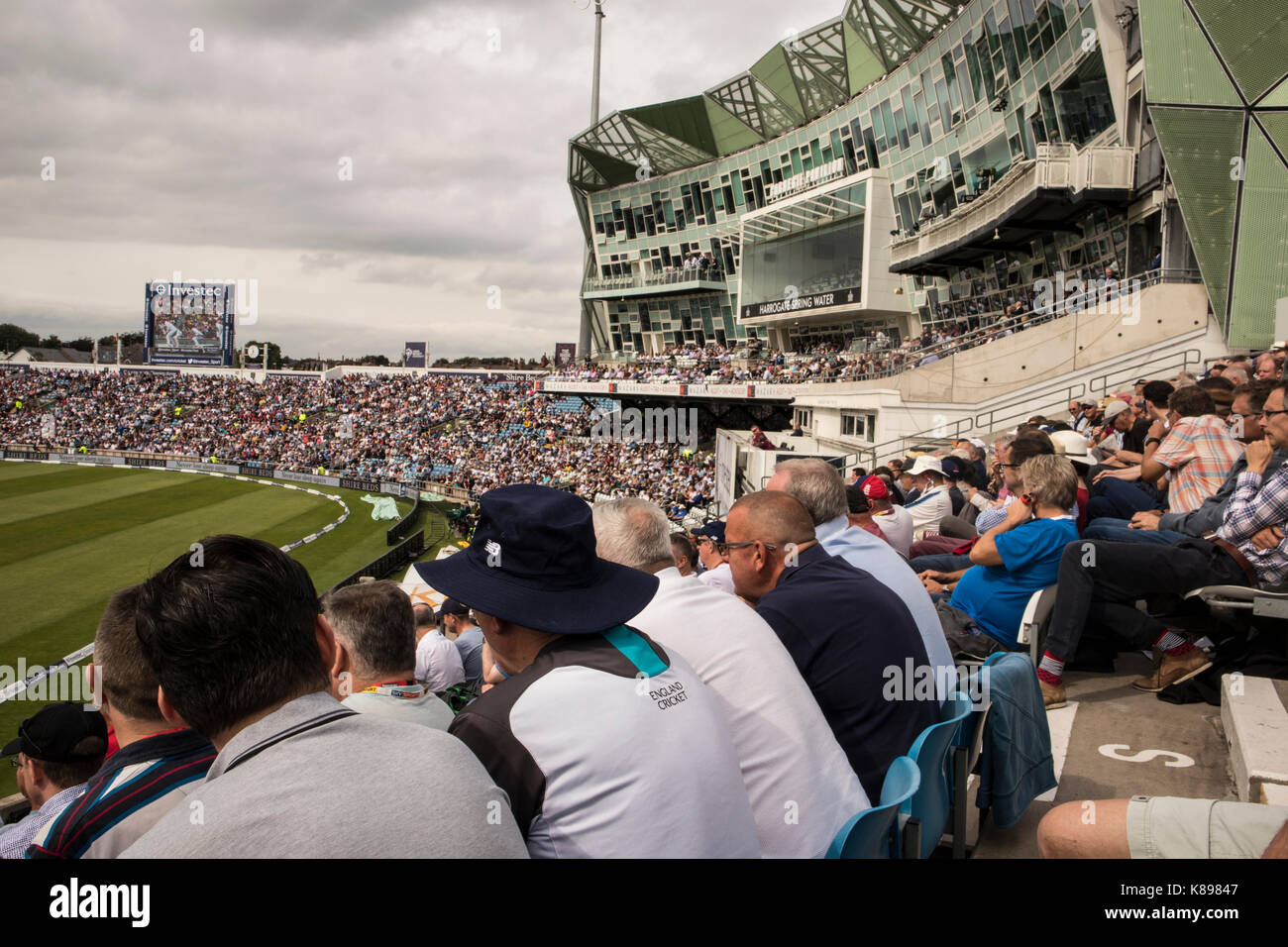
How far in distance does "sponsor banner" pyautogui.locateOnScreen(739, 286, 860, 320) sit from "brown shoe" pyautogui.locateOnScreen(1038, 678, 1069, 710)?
35.7 meters

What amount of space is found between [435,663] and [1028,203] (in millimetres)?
23564

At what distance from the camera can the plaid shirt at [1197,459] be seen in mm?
6242

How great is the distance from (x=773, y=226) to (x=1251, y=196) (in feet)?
96.5

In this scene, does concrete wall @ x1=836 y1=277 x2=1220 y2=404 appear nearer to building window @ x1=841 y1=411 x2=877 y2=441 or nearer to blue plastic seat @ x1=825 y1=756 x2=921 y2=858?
building window @ x1=841 y1=411 x2=877 y2=441

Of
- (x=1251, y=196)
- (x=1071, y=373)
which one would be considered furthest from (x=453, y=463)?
(x=1251, y=196)

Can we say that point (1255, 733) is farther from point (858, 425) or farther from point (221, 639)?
point (858, 425)

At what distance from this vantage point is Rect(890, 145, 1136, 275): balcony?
869 inches

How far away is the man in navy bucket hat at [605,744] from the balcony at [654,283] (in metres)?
50.8

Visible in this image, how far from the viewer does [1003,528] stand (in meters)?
5.24

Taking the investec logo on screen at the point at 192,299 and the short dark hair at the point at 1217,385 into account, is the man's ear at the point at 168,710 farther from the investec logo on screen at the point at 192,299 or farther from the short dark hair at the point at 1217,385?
the investec logo on screen at the point at 192,299

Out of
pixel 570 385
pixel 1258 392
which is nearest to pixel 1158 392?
pixel 1258 392

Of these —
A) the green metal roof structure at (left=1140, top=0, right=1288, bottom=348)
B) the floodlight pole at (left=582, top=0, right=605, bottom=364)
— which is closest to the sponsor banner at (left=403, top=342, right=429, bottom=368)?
the floodlight pole at (left=582, top=0, right=605, bottom=364)

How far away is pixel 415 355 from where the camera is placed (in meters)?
67.3
